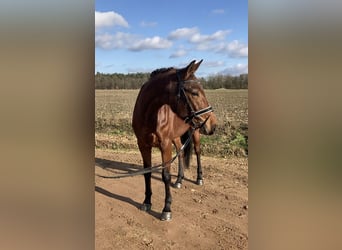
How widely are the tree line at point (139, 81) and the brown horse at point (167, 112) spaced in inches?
5.2

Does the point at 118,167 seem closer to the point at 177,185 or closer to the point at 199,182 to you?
the point at 177,185

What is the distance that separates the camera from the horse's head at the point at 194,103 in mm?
2104

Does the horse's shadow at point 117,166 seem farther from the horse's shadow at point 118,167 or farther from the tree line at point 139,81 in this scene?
the tree line at point 139,81

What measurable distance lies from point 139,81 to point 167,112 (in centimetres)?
45

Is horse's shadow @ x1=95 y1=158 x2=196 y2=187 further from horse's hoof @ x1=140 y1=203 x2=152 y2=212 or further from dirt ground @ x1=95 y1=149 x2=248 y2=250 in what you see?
horse's hoof @ x1=140 y1=203 x2=152 y2=212

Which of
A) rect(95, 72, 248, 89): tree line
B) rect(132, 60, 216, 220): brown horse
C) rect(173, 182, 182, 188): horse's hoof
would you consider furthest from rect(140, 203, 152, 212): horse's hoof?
rect(95, 72, 248, 89): tree line

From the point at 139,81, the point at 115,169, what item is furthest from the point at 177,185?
the point at 139,81

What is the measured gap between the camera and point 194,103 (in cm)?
217

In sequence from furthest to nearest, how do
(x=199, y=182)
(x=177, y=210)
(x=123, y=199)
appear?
(x=199, y=182)
(x=123, y=199)
(x=177, y=210)

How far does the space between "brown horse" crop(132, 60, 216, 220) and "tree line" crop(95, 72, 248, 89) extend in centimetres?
13

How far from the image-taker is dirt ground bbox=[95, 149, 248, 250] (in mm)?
1765

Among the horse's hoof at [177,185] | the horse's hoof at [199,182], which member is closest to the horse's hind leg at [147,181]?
A: the horse's hoof at [177,185]
